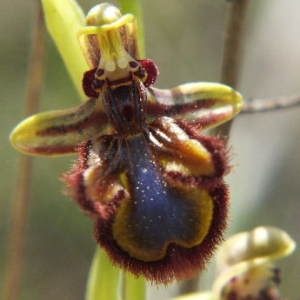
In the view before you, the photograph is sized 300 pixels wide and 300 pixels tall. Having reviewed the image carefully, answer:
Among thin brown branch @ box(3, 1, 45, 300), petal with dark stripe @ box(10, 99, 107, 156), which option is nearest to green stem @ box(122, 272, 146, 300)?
petal with dark stripe @ box(10, 99, 107, 156)

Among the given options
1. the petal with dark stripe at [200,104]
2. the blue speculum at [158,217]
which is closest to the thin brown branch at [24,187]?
the petal with dark stripe at [200,104]

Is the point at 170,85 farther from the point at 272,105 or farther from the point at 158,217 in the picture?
the point at 158,217

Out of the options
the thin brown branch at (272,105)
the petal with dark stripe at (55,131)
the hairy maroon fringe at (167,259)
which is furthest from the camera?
the thin brown branch at (272,105)

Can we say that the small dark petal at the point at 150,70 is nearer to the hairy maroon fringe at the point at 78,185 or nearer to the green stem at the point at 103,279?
the hairy maroon fringe at the point at 78,185

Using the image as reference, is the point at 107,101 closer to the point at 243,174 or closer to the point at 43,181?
the point at 243,174

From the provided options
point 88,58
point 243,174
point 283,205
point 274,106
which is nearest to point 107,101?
point 88,58

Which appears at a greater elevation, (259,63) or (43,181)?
(259,63)
